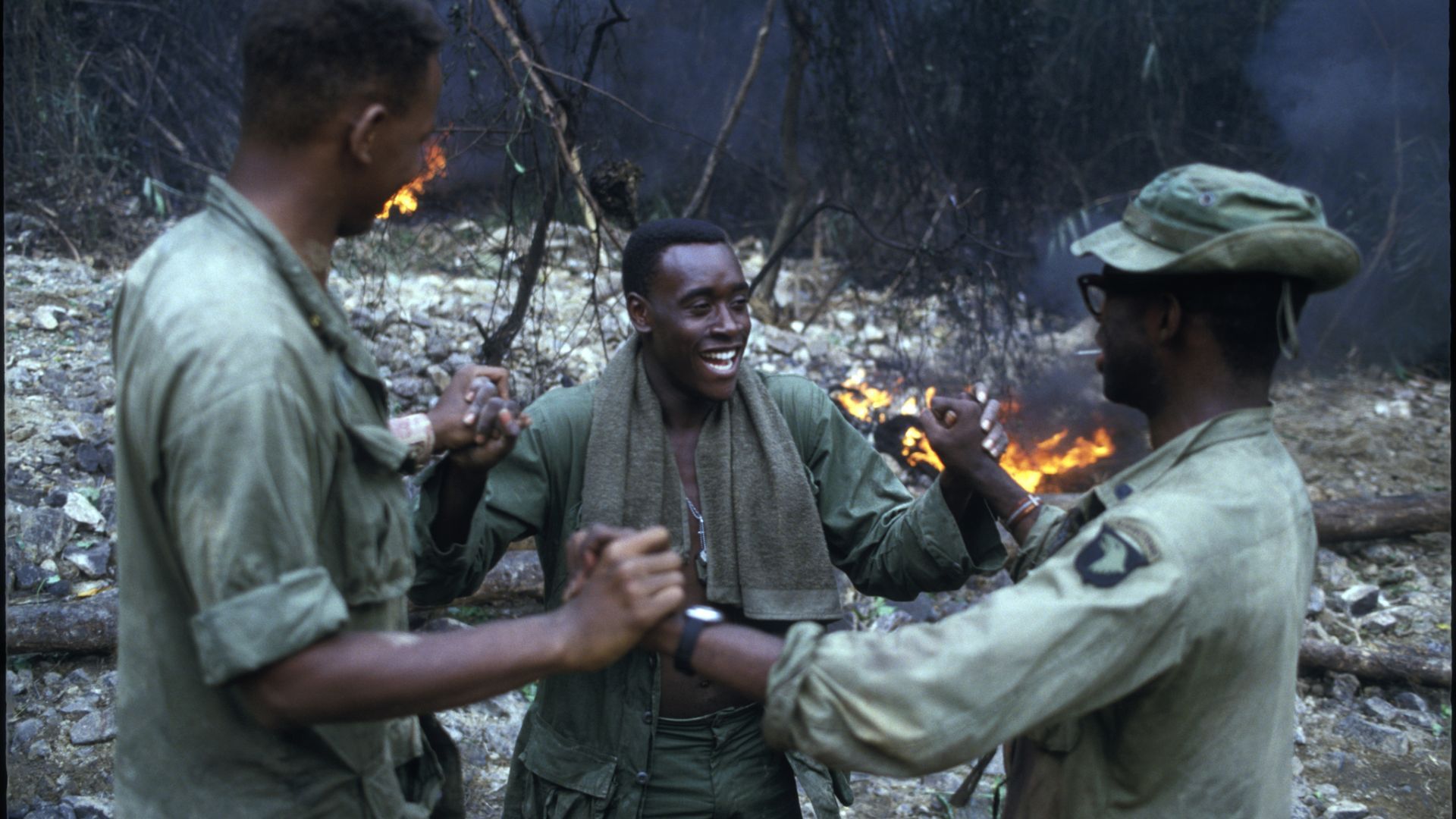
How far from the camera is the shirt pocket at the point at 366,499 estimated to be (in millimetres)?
1877

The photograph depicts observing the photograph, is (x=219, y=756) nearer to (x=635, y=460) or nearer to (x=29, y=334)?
(x=635, y=460)

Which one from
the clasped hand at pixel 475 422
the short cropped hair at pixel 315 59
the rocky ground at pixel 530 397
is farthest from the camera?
the rocky ground at pixel 530 397

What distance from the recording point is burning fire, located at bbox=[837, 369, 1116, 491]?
7.63 meters

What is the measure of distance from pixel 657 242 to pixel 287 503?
6.13 ft

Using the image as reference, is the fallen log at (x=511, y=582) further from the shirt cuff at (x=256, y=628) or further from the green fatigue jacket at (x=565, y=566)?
the shirt cuff at (x=256, y=628)

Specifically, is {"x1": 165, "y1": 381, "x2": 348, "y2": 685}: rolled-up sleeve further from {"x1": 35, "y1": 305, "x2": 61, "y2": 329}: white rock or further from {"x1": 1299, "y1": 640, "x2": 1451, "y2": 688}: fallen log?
{"x1": 35, "y1": 305, "x2": 61, "y2": 329}: white rock

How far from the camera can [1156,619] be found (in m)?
1.85

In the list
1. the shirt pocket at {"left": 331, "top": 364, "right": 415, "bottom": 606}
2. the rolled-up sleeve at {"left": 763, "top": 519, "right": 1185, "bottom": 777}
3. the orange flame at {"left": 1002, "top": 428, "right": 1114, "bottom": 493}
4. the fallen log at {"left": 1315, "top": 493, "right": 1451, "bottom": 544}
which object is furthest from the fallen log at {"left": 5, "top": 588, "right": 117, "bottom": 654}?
the fallen log at {"left": 1315, "top": 493, "right": 1451, "bottom": 544}

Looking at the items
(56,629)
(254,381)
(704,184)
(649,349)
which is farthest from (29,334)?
(254,381)

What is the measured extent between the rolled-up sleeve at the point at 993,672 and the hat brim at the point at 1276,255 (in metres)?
0.60

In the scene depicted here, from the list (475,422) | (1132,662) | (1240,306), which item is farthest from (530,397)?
(1132,662)

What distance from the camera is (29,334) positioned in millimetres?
7500

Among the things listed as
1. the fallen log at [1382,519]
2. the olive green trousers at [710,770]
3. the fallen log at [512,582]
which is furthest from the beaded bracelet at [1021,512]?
the fallen log at [1382,519]

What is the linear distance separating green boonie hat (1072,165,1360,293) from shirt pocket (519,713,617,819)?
1.84 meters
